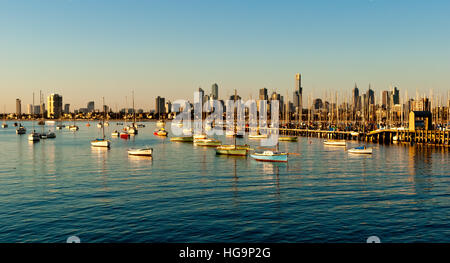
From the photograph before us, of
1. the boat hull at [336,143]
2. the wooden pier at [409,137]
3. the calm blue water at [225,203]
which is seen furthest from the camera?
the wooden pier at [409,137]

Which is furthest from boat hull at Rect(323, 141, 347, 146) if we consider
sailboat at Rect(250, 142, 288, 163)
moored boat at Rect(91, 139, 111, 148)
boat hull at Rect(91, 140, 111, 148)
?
→ boat hull at Rect(91, 140, 111, 148)

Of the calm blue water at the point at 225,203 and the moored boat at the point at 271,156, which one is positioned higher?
the moored boat at the point at 271,156

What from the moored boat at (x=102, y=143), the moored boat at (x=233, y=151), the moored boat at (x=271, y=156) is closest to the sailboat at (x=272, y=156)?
the moored boat at (x=271, y=156)

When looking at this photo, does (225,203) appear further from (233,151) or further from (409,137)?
(409,137)

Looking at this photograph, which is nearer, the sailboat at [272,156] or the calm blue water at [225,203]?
the calm blue water at [225,203]

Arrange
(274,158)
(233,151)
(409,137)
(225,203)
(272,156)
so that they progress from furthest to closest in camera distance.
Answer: (409,137) < (233,151) < (272,156) < (274,158) < (225,203)

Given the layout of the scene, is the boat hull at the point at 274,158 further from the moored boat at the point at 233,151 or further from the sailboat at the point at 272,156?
the moored boat at the point at 233,151

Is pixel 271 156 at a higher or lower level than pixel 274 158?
higher

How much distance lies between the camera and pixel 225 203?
146ft

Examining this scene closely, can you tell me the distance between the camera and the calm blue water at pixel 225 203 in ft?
108

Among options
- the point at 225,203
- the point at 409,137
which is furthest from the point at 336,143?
the point at 225,203
